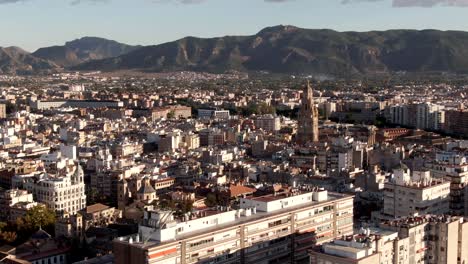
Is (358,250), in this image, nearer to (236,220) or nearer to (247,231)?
(247,231)

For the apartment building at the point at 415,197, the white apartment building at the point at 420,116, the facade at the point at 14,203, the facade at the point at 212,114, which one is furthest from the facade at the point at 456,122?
the facade at the point at 14,203

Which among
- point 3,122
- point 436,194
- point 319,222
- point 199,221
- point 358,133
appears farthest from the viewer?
point 3,122

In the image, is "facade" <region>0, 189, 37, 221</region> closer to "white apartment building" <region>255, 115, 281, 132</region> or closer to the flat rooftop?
the flat rooftop

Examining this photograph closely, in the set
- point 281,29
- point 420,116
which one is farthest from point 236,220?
point 281,29

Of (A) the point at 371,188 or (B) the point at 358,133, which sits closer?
(A) the point at 371,188

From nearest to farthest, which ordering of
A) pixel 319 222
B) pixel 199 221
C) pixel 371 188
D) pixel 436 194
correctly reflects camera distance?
1. pixel 199 221
2. pixel 319 222
3. pixel 436 194
4. pixel 371 188

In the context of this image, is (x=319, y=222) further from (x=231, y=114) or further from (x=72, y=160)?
(x=231, y=114)

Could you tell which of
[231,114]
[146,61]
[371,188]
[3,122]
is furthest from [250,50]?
[371,188]
